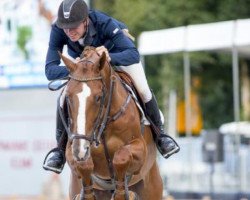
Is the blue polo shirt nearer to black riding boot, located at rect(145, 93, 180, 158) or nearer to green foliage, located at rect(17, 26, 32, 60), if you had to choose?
black riding boot, located at rect(145, 93, 180, 158)

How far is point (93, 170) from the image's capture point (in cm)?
830

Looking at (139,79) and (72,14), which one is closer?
(72,14)

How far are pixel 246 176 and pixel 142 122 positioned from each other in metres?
7.82

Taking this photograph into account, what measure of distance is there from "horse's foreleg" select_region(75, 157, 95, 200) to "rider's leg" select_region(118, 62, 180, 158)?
126 centimetres

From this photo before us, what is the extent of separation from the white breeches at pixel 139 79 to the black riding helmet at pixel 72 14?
3.12 ft

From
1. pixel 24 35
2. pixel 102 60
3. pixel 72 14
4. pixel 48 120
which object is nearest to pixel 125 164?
pixel 102 60

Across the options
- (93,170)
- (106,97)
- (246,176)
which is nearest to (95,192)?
(93,170)

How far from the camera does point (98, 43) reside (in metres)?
8.52

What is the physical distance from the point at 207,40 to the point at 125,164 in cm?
823

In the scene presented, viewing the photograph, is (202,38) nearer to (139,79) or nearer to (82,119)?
(139,79)

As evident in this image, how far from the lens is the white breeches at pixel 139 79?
8953 mm

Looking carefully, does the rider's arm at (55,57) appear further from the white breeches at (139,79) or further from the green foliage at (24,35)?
the green foliage at (24,35)

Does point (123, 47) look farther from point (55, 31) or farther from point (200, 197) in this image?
point (200, 197)

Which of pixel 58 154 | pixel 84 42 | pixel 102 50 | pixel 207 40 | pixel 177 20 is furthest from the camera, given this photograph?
pixel 177 20
